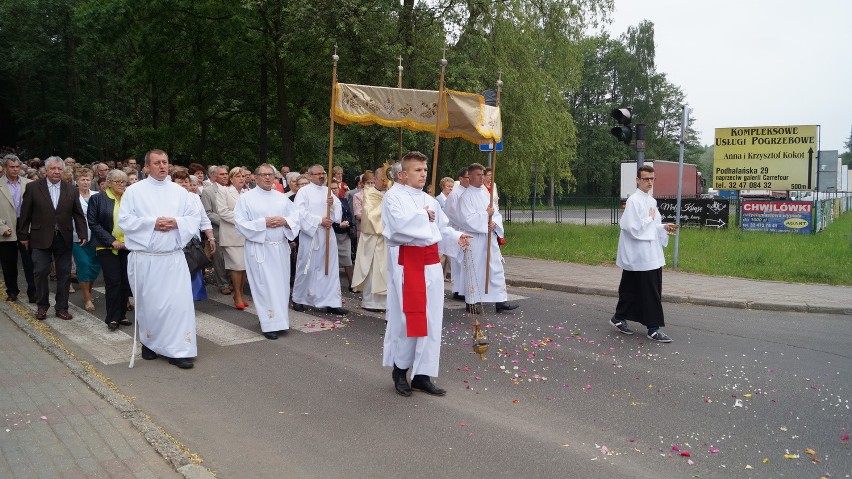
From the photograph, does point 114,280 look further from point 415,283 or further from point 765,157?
point 765,157

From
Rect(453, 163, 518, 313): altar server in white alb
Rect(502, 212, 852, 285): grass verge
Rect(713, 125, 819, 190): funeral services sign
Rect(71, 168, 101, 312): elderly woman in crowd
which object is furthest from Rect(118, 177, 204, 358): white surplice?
Rect(713, 125, 819, 190): funeral services sign

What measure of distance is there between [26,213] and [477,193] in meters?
5.99

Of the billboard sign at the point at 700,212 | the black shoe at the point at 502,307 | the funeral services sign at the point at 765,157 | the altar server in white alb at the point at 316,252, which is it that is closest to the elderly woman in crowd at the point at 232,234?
the altar server in white alb at the point at 316,252

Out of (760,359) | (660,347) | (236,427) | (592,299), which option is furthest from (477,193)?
(236,427)

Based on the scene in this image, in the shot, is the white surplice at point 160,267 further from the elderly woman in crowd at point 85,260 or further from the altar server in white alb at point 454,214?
the altar server in white alb at point 454,214

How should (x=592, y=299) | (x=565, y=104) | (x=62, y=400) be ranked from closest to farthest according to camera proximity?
1. (x=62, y=400)
2. (x=592, y=299)
3. (x=565, y=104)

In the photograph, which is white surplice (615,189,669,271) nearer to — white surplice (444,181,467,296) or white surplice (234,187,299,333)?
white surplice (444,181,467,296)

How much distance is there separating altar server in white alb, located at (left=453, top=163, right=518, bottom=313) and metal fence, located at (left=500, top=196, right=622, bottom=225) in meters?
17.3

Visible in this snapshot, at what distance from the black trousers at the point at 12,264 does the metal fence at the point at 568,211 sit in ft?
63.6

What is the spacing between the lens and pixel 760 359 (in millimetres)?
7172

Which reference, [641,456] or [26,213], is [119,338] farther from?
[641,456]

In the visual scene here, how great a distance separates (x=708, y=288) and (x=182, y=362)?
858 cm

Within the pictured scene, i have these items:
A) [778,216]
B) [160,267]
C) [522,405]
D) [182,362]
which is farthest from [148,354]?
[778,216]

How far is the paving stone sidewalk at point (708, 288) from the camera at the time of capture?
10273 mm
